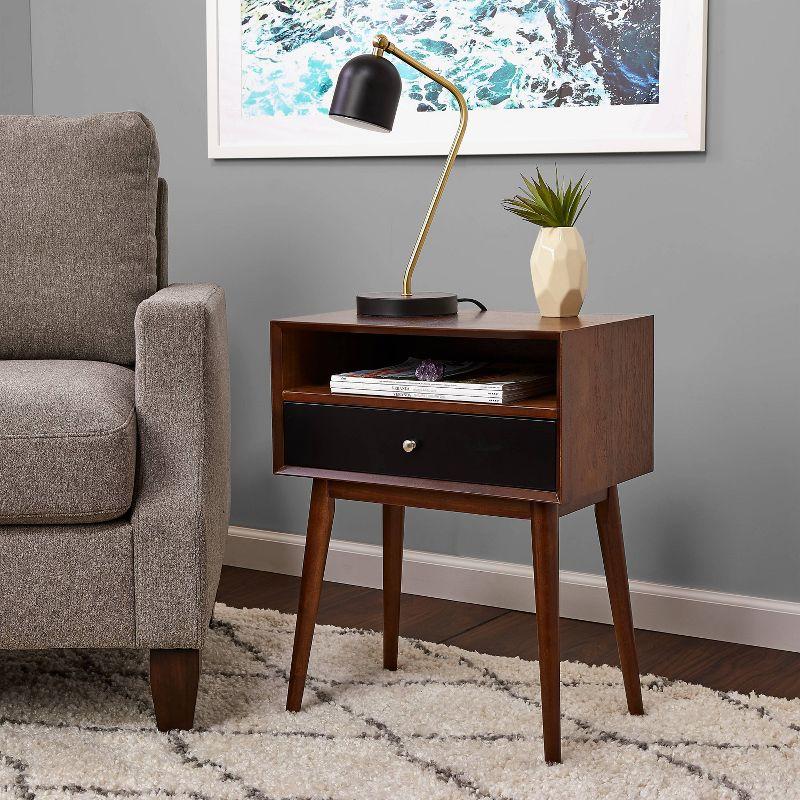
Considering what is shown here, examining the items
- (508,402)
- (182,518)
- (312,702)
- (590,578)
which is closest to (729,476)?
(590,578)

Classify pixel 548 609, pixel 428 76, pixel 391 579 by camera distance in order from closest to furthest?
1. pixel 548 609
2. pixel 428 76
3. pixel 391 579

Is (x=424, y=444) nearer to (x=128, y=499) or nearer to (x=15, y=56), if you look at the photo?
→ (x=128, y=499)

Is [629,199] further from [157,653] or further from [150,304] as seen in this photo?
[157,653]

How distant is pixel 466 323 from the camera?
65.0 inches

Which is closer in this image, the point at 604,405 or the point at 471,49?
the point at 604,405

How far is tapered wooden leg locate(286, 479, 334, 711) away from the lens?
5.67 ft

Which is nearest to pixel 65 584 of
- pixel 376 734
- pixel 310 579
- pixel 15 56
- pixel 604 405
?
pixel 310 579

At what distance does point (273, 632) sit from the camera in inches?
83.6

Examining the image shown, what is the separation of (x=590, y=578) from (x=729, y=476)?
1.11 ft

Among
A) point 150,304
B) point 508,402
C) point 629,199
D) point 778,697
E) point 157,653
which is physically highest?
point 629,199

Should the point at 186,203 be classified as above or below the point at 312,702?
above

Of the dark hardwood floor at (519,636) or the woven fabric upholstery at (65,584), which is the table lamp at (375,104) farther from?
the dark hardwood floor at (519,636)

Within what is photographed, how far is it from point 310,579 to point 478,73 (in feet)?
3.46

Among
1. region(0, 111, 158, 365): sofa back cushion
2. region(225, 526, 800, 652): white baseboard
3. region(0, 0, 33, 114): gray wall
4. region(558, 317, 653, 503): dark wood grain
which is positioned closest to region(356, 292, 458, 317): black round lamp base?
region(558, 317, 653, 503): dark wood grain
